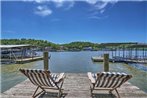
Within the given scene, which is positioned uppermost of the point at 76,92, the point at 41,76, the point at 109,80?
the point at 41,76

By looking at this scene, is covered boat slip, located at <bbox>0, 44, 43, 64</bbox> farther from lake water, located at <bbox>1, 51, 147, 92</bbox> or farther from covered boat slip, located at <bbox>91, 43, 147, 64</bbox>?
covered boat slip, located at <bbox>91, 43, 147, 64</bbox>

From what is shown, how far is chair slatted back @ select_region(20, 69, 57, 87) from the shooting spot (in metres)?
5.44

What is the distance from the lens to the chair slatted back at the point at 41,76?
544 cm

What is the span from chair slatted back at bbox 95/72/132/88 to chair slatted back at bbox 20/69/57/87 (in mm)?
1070

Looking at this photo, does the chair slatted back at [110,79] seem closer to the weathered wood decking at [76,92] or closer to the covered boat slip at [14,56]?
the weathered wood decking at [76,92]

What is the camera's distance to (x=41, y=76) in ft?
18.2

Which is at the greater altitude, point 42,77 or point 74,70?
point 42,77

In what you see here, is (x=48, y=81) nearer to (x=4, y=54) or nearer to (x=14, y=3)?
(x=14, y=3)

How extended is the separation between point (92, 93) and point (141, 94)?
48.2 inches

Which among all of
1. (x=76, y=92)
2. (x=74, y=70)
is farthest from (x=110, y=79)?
(x=74, y=70)

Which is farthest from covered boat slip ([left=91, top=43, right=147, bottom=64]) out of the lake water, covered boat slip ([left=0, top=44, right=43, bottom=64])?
covered boat slip ([left=0, top=44, right=43, bottom=64])

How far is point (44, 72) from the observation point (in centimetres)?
539

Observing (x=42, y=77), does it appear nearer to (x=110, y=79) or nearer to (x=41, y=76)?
(x=41, y=76)

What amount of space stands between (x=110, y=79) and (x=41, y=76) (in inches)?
61.3
